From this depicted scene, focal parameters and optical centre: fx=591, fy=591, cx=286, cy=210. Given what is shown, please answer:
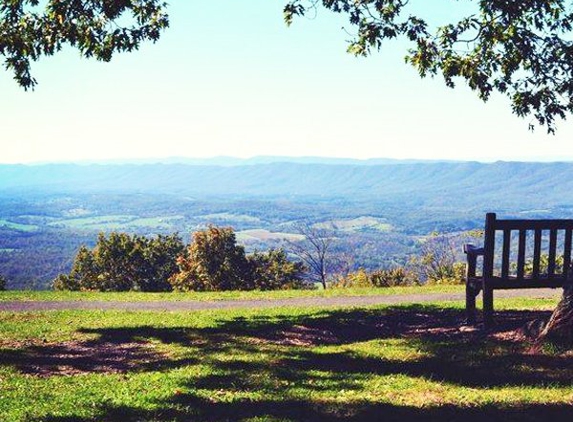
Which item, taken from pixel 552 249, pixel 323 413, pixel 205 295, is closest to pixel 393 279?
pixel 205 295

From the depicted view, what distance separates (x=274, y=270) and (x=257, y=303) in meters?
45.5

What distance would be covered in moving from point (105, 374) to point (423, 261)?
40530 millimetres

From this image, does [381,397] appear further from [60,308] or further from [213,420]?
A: [60,308]

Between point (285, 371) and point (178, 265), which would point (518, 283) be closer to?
point (285, 371)

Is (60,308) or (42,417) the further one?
(60,308)

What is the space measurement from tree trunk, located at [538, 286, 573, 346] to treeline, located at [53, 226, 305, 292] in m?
44.8

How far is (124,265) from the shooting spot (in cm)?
6731

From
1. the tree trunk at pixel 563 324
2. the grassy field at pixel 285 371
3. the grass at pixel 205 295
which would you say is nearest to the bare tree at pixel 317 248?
the grass at pixel 205 295

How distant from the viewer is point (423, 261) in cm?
4725

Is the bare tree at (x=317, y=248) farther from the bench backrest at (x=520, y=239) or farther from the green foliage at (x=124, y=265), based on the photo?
the bench backrest at (x=520, y=239)

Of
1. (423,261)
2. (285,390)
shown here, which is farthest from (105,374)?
(423,261)

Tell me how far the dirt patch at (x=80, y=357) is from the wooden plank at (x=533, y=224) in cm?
624

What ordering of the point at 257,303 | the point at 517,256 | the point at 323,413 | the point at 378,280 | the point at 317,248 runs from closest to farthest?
the point at 323,413 → the point at 517,256 → the point at 257,303 → the point at 378,280 → the point at 317,248

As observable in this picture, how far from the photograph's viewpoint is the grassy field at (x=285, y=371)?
22.0 feet
